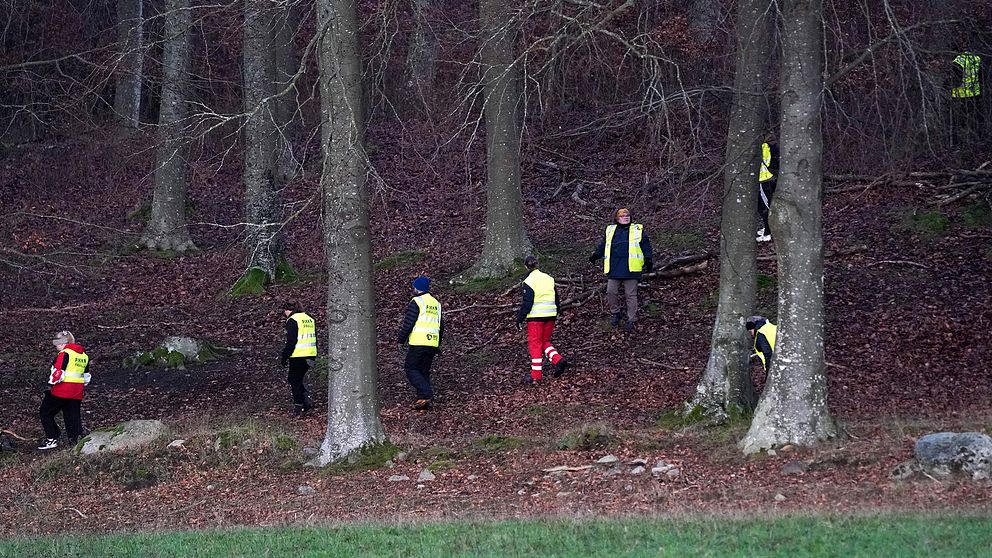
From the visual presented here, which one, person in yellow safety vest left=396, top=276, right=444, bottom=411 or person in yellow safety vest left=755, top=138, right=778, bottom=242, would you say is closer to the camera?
person in yellow safety vest left=396, top=276, right=444, bottom=411

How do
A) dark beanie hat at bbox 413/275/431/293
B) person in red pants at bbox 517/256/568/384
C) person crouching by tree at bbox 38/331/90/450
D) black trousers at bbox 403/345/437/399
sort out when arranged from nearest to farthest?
dark beanie hat at bbox 413/275/431/293 → person crouching by tree at bbox 38/331/90/450 → black trousers at bbox 403/345/437/399 → person in red pants at bbox 517/256/568/384

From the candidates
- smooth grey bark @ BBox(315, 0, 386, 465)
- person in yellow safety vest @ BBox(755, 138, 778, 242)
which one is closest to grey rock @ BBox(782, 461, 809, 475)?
smooth grey bark @ BBox(315, 0, 386, 465)

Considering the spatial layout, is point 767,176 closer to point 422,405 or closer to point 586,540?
point 422,405

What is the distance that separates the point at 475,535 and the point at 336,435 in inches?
136

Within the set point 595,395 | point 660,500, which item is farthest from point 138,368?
point 660,500

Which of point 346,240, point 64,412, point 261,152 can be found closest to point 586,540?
point 346,240

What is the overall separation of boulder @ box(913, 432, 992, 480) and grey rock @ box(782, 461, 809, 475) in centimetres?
98

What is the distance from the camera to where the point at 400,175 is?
25.5 meters

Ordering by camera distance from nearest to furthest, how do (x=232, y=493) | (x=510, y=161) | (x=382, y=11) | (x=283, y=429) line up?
(x=232, y=493)
(x=382, y=11)
(x=283, y=429)
(x=510, y=161)

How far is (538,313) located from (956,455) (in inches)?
249

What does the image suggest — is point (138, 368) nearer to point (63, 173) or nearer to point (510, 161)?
point (510, 161)

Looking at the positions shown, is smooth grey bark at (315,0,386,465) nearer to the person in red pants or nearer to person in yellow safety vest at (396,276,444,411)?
person in yellow safety vest at (396,276,444,411)

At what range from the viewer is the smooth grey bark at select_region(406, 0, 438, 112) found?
15.0m

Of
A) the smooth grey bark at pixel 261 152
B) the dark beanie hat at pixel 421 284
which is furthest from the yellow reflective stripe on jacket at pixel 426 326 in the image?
the smooth grey bark at pixel 261 152
